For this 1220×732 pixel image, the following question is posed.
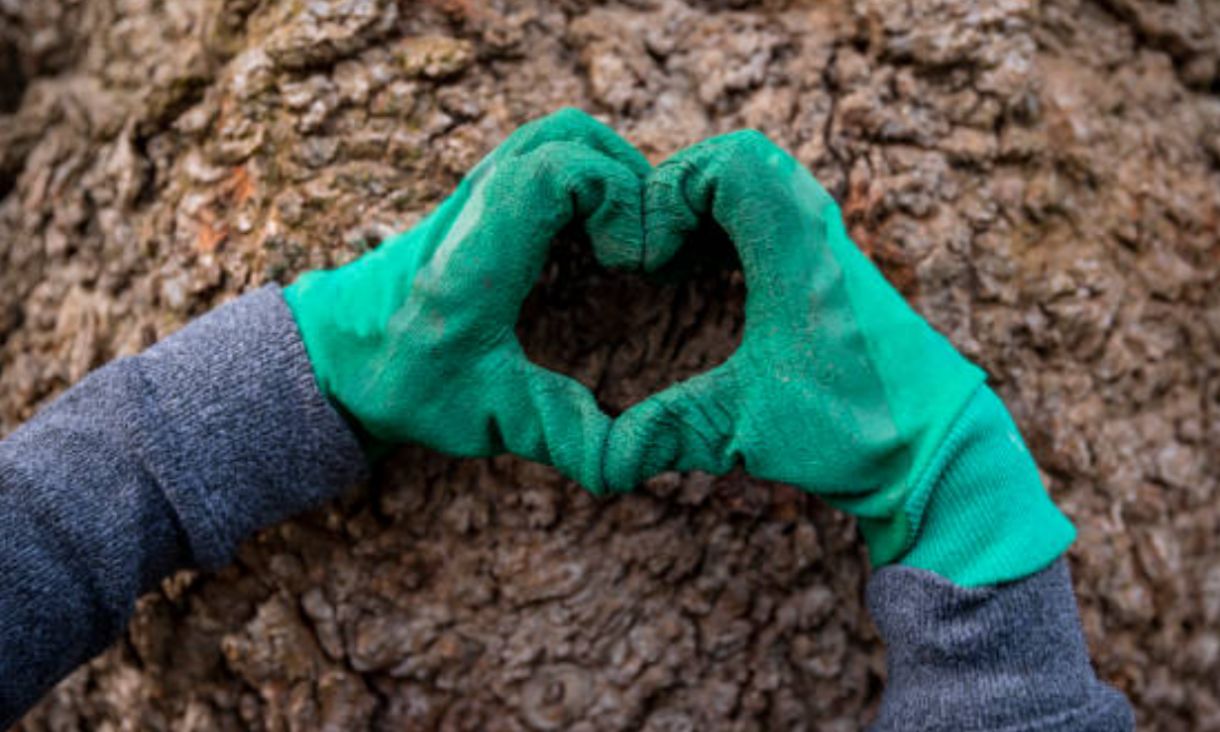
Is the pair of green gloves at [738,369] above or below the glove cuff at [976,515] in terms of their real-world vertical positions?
above

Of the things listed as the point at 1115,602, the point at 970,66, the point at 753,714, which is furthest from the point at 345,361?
the point at 1115,602

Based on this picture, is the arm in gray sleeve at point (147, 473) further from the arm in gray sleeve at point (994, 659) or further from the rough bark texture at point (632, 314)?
the arm in gray sleeve at point (994, 659)

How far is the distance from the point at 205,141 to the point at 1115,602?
49.7 inches

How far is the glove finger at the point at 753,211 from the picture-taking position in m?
0.91

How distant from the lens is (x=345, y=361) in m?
0.97

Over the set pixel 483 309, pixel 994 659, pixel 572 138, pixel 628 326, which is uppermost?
pixel 572 138

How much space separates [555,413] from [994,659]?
48 centimetres

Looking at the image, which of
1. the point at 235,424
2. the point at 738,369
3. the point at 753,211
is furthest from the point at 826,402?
the point at 235,424

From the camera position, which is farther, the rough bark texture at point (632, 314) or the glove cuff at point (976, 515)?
the rough bark texture at point (632, 314)

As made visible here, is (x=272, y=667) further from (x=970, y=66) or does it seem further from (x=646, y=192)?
(x=970, y=66)

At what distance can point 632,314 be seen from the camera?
1.09 m

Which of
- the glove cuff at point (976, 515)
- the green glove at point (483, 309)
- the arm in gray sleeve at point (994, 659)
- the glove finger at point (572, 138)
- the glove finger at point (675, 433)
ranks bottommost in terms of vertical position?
the arm in gray sleeve at point (994, 659)

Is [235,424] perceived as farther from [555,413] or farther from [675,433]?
[675,433]

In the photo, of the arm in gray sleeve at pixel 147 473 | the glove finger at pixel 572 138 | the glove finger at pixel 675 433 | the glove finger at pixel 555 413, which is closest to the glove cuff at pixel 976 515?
the glove finger at pixel 675 433
